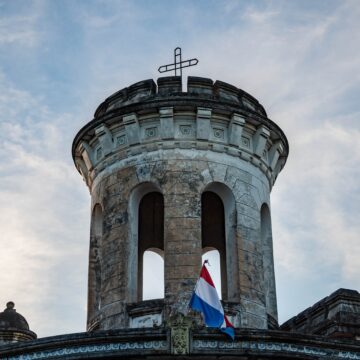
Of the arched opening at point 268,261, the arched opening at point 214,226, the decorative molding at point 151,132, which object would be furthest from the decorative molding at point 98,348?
the arched opening at point 214,226

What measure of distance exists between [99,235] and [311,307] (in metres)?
5.83

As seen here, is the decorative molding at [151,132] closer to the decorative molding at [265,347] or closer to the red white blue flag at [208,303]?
the red white blue flag at [208,303]

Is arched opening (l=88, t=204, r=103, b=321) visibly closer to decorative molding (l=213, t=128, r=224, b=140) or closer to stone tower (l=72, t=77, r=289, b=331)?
stone tower (l=72, t=77, r=289, b=331)

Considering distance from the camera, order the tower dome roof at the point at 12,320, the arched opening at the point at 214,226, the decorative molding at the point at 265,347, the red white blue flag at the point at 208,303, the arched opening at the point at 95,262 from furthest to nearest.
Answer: the tower dome roof at the point at 12,320, the arched opening at the point at 214,226, the arched opening at the point at 95,262, the red white blue flag at the point at 208,303, the decorative molding at the point at 265,347

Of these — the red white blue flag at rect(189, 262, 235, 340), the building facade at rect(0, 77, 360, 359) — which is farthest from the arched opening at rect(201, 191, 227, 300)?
the red white blue flag at rect(189, 262, 235, 340)

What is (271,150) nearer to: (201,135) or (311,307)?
(201,135)

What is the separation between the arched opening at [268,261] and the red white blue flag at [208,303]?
9.99 feet

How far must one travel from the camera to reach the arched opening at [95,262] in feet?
71.2

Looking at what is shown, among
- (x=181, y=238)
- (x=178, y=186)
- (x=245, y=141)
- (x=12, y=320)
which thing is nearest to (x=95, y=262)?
(x=181, y=238)

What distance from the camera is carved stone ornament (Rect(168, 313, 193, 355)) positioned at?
52.6 ft

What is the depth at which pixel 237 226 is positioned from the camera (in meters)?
21.0

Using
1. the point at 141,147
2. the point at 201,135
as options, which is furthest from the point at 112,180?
the point at 201,135

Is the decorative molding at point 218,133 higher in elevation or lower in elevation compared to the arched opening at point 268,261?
higher

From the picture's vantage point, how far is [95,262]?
72.2 feet
